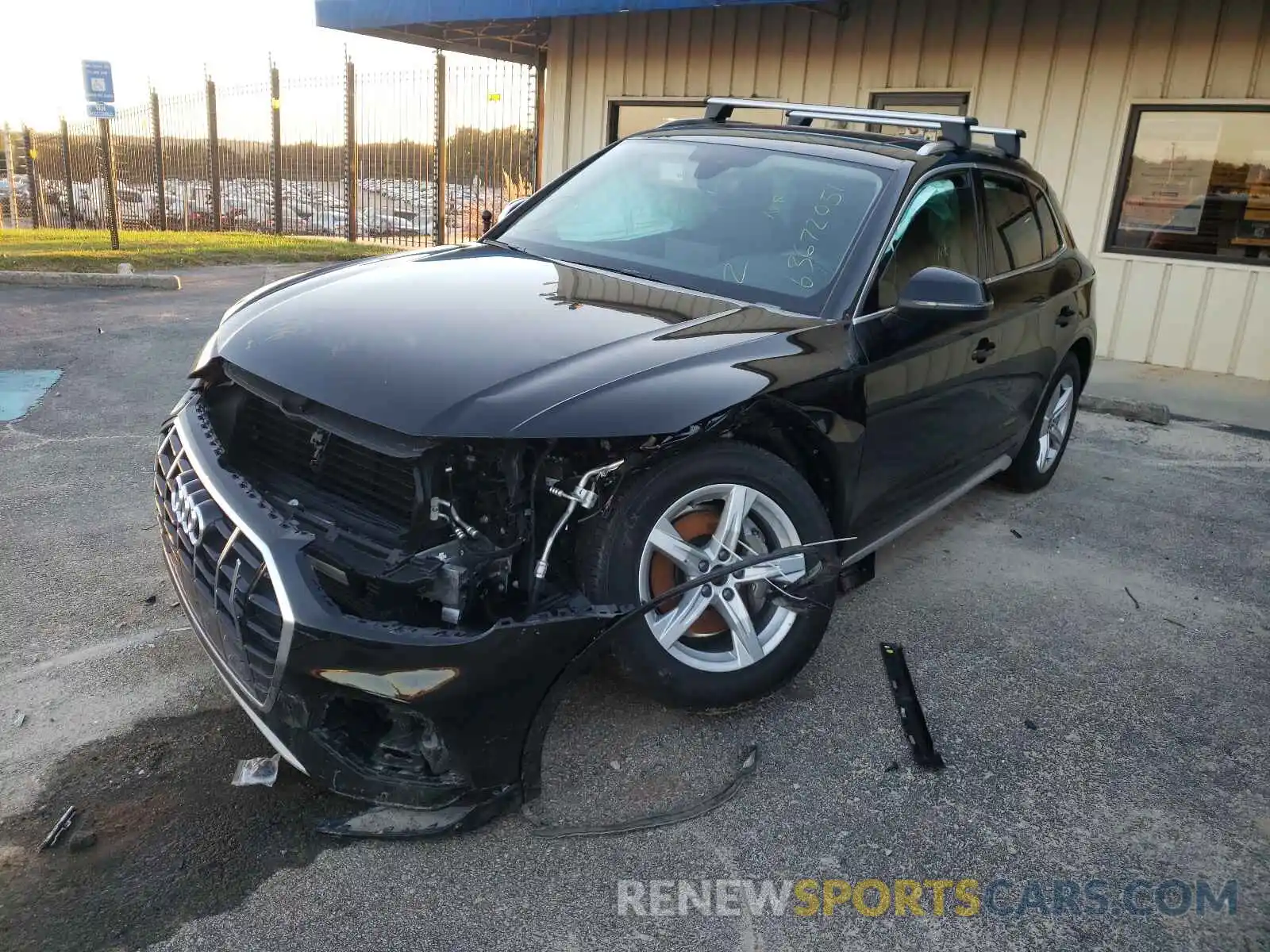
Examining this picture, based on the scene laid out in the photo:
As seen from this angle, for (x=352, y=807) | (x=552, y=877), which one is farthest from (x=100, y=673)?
(x=552, y=877)

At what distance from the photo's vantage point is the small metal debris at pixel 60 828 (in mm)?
2430

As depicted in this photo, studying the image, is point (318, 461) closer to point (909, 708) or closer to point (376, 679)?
point (376, 679)

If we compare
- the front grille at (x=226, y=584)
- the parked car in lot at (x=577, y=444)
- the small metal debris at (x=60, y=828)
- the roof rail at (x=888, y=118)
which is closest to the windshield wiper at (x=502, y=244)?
the parked car in lot at (x=577, y=444)

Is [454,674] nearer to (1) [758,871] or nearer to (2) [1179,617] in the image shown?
(1) [758,871]

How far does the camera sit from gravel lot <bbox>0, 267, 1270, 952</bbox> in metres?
2.31

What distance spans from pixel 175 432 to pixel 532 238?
5.42 feet

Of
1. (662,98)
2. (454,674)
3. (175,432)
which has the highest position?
(662,98)

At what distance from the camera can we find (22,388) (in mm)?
6254

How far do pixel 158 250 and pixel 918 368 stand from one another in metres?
12.1

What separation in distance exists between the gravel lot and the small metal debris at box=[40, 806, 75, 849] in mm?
35

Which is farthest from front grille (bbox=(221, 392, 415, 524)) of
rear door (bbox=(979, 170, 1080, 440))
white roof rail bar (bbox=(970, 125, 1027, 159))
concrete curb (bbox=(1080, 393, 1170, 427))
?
concrete curb (bbox=(1080, 393, 1170, 427))

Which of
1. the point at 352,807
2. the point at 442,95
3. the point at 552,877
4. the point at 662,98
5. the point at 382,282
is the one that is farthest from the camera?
the point at 442,95

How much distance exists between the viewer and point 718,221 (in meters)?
3.76

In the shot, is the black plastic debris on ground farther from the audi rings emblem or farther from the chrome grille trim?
the audi rings emblem
